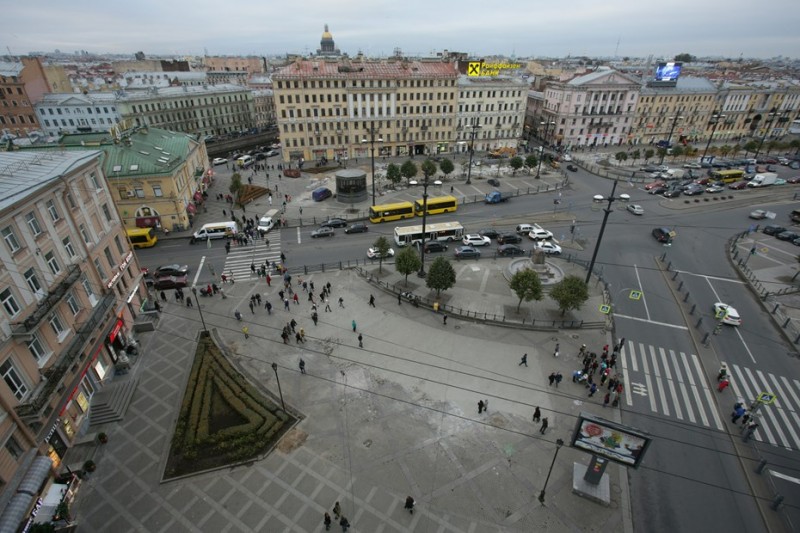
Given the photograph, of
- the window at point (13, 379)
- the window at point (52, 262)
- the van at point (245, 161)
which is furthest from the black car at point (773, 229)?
the van at point (245, 161)

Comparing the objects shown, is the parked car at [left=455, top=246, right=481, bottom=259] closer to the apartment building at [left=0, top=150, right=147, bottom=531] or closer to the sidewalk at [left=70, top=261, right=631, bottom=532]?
the sidewalk at [left=70, top=261, right=631, bottom=532]

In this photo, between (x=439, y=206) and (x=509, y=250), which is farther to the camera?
(x=439, y=206)

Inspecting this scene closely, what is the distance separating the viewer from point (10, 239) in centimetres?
2228

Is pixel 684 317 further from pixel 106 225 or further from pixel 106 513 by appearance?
pixel 106 225

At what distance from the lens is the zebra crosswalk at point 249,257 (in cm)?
4556

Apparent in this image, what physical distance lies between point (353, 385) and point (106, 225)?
82.1 ft

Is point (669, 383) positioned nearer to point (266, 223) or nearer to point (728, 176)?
point (266, 223)

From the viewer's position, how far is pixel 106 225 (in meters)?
33.2

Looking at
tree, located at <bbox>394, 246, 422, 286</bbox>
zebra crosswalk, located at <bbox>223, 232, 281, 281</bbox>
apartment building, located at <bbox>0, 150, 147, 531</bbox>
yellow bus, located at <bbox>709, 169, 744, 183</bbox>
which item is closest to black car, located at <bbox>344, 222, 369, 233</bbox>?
zebra crosswalk, located at <bbox>223, 232, 281, 281</bbox>

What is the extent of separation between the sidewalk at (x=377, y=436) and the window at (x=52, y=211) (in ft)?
41.6

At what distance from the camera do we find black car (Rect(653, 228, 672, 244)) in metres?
53.1

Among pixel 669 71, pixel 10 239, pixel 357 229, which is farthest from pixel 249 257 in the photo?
pixel 669 71

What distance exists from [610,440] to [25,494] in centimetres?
3020

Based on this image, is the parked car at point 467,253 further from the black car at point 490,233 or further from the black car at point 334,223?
the black car at point 334,223
